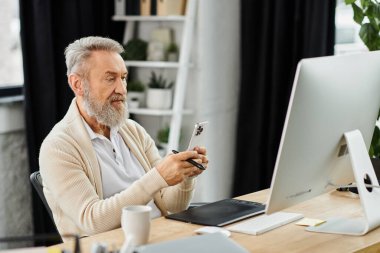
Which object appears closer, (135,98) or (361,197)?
(361,197)

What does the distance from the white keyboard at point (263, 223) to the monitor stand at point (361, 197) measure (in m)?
0.10

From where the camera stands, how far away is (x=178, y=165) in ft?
8.05

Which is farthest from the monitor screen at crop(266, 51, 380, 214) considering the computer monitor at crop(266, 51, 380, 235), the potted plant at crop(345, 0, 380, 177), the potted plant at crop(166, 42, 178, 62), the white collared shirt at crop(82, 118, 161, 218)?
the potted plant at crop(166, 42, 178, 62)

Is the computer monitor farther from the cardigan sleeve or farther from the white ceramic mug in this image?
the cardigan sleeve

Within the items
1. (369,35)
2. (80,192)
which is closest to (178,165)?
(80,192)

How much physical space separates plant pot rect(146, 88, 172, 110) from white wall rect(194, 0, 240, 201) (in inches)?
7.3

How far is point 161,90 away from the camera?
414 centimetres

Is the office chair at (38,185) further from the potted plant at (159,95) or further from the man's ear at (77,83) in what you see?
the potted plant at (159,95)

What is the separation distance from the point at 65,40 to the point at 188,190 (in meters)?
1.65

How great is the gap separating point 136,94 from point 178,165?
183 cm

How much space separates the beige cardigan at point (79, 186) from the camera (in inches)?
96.6

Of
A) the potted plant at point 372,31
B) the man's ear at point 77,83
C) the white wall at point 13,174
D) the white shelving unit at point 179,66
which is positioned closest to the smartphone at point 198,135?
the man's ear at point 77,83

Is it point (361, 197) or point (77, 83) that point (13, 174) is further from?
point (361, 197)

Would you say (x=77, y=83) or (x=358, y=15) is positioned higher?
(x=358, y=15)
